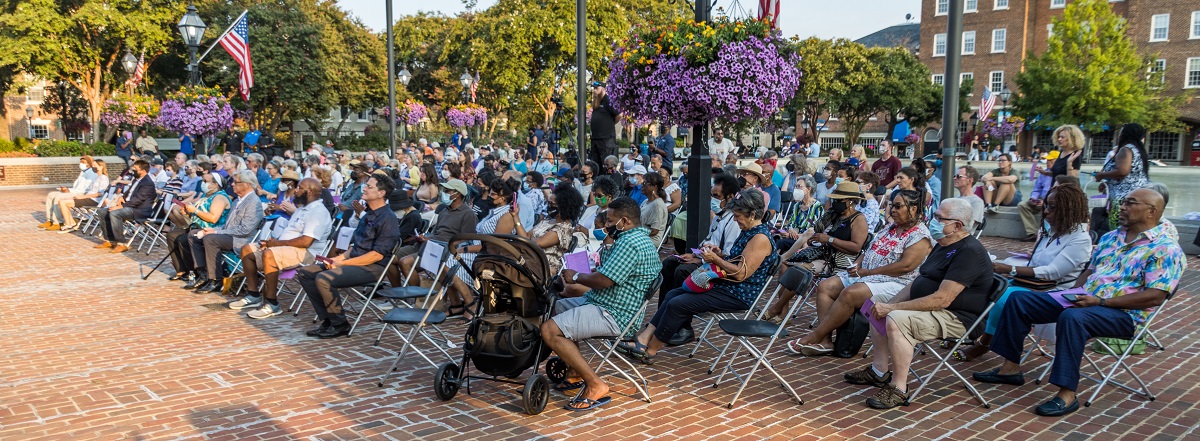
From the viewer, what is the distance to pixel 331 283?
7.39 metres

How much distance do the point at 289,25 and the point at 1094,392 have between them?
36.7m

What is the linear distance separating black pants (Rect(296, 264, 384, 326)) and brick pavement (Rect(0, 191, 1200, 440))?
279 mm

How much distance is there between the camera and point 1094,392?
5.32 meters

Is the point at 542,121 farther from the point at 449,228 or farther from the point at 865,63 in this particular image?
the point at 449,228

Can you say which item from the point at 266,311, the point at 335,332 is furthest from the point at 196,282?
the point at 335,332

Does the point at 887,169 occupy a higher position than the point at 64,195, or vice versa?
the point at 887,169

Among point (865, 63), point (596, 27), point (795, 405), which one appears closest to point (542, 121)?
point (596, 27)

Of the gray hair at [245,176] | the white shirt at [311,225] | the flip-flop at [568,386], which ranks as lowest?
the flip-flop at [568,386]

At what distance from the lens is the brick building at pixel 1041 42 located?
149 ft

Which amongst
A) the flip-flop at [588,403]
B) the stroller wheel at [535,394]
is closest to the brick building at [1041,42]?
the flip-flop at [588,403]

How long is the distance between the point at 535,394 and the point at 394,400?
3.43ft

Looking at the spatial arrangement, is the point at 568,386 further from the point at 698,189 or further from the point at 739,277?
the point at 698,189

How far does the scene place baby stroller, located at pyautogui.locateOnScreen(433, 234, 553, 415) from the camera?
5266 millimetres

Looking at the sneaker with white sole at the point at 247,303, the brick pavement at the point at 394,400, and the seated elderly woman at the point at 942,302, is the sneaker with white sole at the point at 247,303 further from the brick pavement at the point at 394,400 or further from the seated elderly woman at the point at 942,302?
the seated elderly woman at the point at 942,302
